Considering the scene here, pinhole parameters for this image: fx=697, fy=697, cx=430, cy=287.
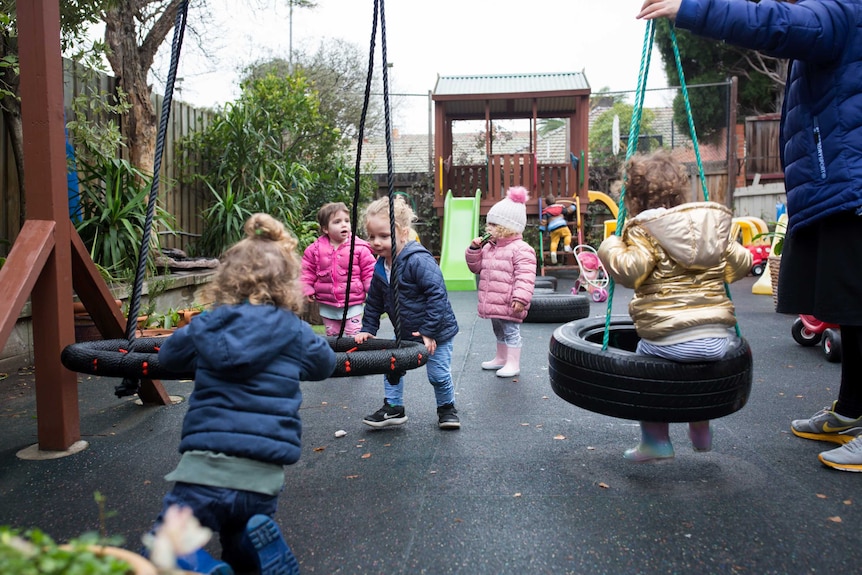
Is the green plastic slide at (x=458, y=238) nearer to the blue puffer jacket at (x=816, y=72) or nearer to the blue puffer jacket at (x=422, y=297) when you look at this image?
the blue puffer jacket at (x=422, y=297)

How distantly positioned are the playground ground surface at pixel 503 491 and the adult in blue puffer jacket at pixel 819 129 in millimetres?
497

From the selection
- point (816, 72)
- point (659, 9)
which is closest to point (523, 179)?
point (816, 72)

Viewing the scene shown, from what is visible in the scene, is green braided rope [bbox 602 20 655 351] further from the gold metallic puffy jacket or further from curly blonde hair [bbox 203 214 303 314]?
curly blonde hair [bbox 203 214 303 314]

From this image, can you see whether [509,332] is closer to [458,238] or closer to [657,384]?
[657,384]

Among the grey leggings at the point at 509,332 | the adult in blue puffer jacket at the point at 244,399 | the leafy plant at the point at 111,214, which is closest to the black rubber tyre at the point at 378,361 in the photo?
the adult in blue puffer jacket at the point at 244,399

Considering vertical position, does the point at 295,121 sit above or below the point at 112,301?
above

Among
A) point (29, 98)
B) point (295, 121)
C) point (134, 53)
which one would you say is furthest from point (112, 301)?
point (295, 121)

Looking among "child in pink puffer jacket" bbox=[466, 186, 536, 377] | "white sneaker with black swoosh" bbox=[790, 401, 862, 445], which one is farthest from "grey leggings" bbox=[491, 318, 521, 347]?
"white sneaker with black swoosh" bbox=[790, 401, 862, 445]

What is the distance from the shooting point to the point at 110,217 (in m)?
5.44

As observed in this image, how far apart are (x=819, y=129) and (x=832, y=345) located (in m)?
2.68

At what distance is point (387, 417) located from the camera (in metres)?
3.40

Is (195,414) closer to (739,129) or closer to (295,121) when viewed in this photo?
(295,121)

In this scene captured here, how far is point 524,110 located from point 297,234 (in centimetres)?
782

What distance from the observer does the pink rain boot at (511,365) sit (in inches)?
179
